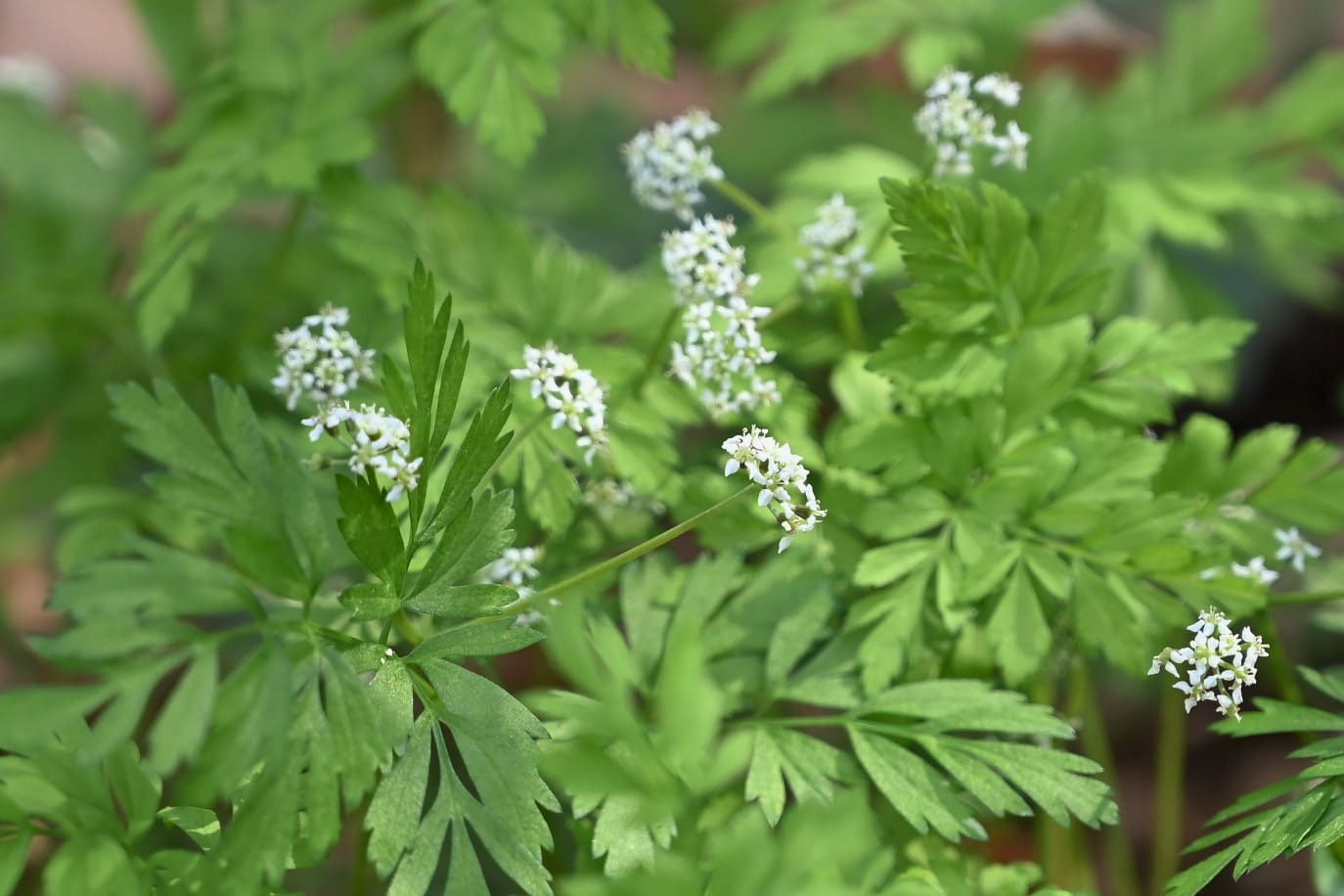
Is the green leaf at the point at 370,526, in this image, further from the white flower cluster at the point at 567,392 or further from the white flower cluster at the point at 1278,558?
the white flower cluster at the point at 1278,558

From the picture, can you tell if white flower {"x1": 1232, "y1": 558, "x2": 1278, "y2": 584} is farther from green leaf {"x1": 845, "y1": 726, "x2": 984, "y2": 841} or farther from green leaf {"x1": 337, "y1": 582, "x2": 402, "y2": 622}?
green leaf {"x1": 337, "y1": 582, "x2": 402, "y2": 622}

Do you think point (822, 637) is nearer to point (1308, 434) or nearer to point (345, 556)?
point (345, 556)

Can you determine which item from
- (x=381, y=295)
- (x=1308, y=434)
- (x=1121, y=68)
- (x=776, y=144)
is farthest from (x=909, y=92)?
(x=381, y=295)

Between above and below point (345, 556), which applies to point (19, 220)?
above

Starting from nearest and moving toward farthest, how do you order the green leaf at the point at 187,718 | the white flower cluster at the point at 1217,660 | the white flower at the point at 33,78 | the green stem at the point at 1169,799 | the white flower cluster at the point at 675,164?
the green leaf at the point at 187,718, the white flower cluster at the point at 1217,660, the white flower cluster at the point at 675,164, the green stem at the point at 1169,799, the white flower at the point at 33,78

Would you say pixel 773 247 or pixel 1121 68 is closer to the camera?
pixel 773 247

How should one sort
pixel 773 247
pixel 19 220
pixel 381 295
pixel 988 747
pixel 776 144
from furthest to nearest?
pixel 776 144 < pixel 19 220 < pixel 773 247 < pixel 381 295 < pixel 988 747

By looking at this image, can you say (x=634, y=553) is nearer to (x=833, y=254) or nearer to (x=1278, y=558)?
(x=833, y=254)

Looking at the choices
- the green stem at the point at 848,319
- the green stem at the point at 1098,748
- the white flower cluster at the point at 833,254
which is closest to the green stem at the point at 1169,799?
the green stem at the point at 1098,748
